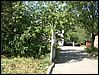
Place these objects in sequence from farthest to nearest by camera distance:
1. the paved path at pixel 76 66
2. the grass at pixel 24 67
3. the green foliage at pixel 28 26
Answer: the green foliage at pixel 28 26 < the paved path at pixel 76 66 < the grass at pixel 24 67

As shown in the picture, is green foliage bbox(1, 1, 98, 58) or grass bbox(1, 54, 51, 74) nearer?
grass bbox(1, 54, 51, 74)

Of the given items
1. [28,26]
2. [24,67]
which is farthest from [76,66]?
[28,26]

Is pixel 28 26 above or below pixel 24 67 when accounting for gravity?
above

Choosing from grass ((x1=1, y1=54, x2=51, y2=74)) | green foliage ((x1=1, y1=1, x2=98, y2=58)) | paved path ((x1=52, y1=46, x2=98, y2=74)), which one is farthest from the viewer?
green foliage ((x1=1, y1=1, x2=98, y2=58))

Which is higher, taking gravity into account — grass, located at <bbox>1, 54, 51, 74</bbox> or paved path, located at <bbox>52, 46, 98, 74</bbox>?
grass, located at <bbox>1, 54, 51, 74</bbox>

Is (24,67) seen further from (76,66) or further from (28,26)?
(28,26)

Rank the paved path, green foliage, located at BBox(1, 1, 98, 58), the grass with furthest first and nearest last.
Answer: green foliage, located at BBox(1, 1, 98, 58) < the paved path < the grass

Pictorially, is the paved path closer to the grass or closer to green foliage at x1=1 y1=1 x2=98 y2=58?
the grass

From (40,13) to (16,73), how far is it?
8168 mm

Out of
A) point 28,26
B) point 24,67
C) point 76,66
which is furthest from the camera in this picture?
point 28,26

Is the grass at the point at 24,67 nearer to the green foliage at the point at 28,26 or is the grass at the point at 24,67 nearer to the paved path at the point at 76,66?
the paved path at the point at 76,66

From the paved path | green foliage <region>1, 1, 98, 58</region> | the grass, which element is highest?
green foliage <region>1, 1, 98, 58</region>

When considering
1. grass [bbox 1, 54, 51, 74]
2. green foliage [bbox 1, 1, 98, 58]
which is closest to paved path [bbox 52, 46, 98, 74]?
grass [bbox 1, 54, 51, 74]

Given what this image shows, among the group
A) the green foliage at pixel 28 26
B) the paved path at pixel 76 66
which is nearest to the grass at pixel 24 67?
the paved path at pixel 76 66
